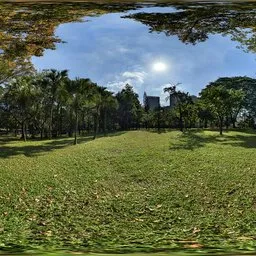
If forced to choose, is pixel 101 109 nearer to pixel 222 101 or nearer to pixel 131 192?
pixel 131 192

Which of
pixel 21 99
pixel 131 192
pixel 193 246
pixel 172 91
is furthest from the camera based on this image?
pixel 21 99

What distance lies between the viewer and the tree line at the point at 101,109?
2270mm

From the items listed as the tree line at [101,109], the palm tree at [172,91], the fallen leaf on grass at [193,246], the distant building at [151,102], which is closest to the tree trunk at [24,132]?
the tree line at [101,109]

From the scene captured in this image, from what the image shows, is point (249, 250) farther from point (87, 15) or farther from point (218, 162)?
point (87, 15)

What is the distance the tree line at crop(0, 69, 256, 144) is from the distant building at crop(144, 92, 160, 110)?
16mm

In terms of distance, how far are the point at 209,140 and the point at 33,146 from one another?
36.5 inches

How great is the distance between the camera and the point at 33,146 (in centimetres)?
233

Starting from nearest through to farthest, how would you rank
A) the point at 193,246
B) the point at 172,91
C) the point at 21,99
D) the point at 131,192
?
the point at 193,246 < the point at 131,192 < the point at 172,91 < the point at 21,99

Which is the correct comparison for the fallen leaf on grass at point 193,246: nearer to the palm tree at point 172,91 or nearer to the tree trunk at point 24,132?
the palm tree at point 172,91

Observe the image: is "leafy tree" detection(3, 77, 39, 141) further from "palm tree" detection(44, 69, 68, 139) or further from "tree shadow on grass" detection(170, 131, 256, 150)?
"tree shadow on grass" detection(170, 131, 256, 150)

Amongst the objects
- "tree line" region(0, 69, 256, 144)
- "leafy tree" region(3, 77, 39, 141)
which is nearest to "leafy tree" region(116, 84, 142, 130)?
"tree line" region(0, 69, 256, 144)

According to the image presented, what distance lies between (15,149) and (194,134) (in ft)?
3.09

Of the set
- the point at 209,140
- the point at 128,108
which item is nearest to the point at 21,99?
the point at 128,108

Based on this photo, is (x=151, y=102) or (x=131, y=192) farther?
(x=151, y=102)
